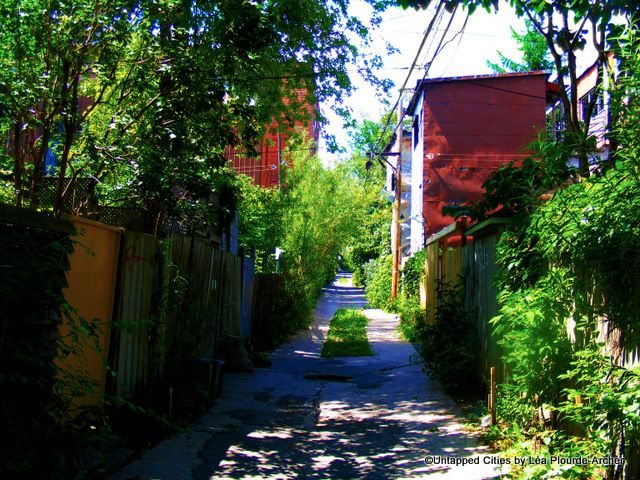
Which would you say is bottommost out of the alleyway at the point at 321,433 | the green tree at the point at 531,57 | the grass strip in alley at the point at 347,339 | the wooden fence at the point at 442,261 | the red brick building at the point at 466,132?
the alleyway at the point at 321,433

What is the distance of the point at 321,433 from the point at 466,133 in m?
17.5

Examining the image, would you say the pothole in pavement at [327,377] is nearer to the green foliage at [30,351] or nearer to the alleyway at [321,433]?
the alleyway at [321,433]

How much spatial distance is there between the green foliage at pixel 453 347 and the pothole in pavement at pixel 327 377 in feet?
5.67

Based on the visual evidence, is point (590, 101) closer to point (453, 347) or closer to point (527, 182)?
point (527, 182)

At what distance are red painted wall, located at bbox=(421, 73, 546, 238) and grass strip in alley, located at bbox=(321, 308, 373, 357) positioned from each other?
4.56 metres

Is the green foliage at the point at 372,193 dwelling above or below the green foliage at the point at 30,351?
above

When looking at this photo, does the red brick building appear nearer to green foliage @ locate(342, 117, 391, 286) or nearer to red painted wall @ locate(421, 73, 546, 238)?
red painted wall @ locate(421, 73, 546, 238)

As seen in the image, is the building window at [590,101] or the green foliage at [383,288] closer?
the building window at [590,101]

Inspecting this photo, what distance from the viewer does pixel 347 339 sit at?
15938 millimetres

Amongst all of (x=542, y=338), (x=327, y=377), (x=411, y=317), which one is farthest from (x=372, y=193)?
(x=542, y=338)

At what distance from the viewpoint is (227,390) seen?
8672 mm

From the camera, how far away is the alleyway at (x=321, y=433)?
526 centimetres

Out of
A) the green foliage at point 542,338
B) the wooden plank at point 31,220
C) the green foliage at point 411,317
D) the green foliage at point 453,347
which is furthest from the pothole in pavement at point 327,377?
the wooden plank at point 31,220

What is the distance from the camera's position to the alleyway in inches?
207
